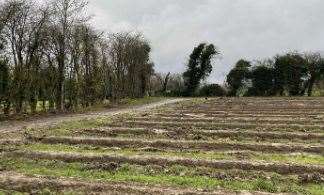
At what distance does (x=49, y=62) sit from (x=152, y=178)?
88.7 feet

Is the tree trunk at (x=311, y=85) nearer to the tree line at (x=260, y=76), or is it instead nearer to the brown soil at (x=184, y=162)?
the tree line at (x=260, y=76)

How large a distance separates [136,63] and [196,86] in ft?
48.6

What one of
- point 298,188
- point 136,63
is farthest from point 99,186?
point 136,63

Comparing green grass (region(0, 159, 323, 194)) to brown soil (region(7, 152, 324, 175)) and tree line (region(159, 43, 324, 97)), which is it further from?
tree line (region(159, 43, 324, 97))

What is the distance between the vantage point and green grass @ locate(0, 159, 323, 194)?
13.5m

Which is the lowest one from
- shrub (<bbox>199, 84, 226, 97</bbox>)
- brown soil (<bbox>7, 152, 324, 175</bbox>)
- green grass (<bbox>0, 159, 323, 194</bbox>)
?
green grass (<bbox>0, 159, 323, 194</bbox>)

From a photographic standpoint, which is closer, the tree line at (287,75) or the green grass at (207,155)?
the green grass at (207,155)

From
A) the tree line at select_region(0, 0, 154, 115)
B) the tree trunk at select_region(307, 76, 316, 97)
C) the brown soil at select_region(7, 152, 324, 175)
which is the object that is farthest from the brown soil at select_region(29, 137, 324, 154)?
the tree trunk at select_region(307, 76, 316, 97)

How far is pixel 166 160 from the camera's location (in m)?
16.4

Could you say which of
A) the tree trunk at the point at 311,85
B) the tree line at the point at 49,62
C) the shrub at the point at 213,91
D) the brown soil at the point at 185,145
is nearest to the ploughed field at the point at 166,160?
the brown soil at the point at 185,145

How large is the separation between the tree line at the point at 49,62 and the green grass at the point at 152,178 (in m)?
17.9

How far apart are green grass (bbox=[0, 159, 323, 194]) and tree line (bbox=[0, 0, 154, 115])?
58.7 ft

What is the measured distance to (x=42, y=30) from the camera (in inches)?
1495

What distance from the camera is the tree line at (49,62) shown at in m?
34.2
